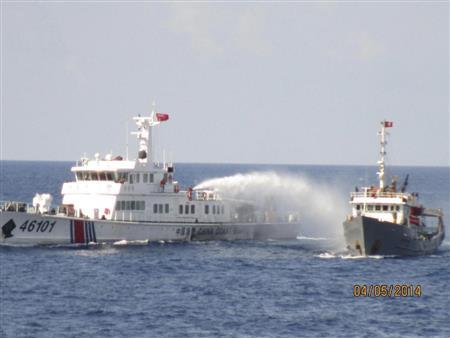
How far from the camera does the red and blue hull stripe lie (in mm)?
75438

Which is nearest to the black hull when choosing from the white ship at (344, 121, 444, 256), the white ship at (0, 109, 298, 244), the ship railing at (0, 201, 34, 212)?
the white ship at (344, 121, 444, 256)

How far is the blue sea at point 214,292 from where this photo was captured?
4731 cm

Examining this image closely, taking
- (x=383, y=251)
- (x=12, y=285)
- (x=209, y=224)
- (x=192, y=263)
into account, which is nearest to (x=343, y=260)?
(x=383, y=251)

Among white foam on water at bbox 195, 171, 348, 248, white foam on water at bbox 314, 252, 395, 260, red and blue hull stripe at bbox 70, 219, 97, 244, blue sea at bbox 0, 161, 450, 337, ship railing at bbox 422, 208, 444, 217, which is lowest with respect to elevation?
blue sea at bbox 0, 161, 450, 337

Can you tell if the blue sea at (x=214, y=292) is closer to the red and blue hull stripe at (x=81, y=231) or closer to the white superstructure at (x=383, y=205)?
the red and blue hull stripe at (x=81, y=231)

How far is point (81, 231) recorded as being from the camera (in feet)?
248

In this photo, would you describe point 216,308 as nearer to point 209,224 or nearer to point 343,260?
point 343,260
